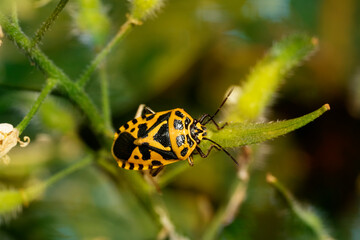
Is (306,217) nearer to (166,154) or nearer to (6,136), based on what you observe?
(166,154)

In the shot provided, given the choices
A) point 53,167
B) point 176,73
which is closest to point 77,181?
point 53,167

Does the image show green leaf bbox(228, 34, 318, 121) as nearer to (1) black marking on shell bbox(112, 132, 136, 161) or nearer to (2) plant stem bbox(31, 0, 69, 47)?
(1) black marking on shell bbox(112, 132, 136, 161)

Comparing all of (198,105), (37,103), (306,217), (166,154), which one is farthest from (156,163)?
(198,105)

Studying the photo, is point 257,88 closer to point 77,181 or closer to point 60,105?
point 60,105

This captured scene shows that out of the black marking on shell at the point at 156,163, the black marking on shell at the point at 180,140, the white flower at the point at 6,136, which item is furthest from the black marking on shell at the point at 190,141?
the white flower at the point at 6,136

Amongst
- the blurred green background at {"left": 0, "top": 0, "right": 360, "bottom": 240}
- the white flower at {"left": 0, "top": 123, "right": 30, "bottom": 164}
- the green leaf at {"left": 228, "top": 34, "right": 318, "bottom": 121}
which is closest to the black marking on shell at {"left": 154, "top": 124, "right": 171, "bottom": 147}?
the green leaf at {"left": 228, "top": 34, "right": 318, "bottom": 121}

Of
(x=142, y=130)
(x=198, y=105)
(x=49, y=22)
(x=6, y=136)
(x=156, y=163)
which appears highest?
(x=49, y=22)
